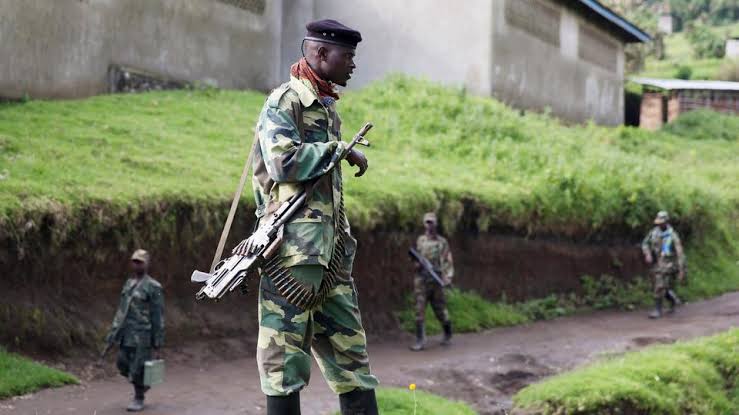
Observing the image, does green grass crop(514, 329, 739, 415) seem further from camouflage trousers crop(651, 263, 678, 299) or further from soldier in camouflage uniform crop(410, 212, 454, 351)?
camouflage trousers crop(651, 263, 678, 299)

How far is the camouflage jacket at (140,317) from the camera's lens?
33.5 ft

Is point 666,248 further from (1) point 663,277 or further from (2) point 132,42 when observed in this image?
(2) point 132,42

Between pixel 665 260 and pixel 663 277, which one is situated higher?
pixel 665 260

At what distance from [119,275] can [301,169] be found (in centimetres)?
709

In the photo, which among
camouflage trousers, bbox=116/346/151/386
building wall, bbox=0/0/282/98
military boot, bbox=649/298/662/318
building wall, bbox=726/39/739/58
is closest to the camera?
camouflage trousers, bbox=116/346/151/386

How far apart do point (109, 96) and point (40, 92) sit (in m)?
1.39

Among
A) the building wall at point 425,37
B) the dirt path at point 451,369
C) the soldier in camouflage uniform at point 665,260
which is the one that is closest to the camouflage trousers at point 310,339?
the dirt path at point 451,369

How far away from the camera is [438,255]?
1477 centimetres

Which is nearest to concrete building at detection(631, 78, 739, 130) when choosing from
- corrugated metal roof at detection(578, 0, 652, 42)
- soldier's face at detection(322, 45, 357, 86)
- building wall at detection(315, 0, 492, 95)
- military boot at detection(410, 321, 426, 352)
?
corrugated metal roof at detection(578, 0, 652, 42)

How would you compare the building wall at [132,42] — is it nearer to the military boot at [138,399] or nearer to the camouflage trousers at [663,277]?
the military boot at [138,399]

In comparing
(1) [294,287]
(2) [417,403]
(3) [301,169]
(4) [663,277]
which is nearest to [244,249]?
(1) [294,287]

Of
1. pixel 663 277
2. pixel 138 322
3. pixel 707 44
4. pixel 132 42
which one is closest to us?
pixel 138 322

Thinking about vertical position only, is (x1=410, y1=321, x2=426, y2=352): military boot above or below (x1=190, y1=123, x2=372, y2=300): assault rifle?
below

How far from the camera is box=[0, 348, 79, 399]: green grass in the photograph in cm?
961
